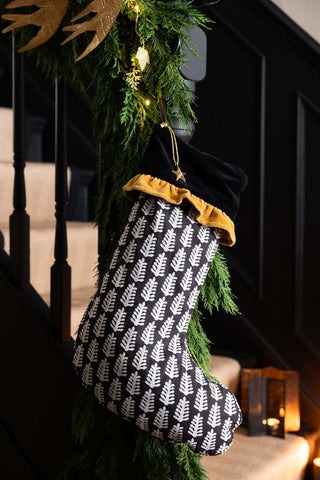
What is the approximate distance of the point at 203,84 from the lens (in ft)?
7.27

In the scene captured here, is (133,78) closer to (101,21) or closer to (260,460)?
(101,21)

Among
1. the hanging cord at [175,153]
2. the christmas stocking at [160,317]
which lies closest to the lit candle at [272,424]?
the christmas stocking at [160,317]

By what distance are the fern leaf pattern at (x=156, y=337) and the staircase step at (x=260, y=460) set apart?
47 centimetres

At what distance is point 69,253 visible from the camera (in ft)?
6.29

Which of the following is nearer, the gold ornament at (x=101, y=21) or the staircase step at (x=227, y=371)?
the gold ornament at (x=101, y=21)

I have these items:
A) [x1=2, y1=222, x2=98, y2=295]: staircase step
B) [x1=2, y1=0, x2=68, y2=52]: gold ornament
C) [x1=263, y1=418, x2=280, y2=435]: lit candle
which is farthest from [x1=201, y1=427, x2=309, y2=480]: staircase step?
[x1=2, y1=0, x2=68, y2=52]: gold ornament

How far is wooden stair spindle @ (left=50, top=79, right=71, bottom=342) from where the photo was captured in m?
1.38

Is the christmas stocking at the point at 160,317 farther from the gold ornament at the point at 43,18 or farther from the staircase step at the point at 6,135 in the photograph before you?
the staircase step at the point at 6,135

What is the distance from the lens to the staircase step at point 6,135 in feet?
7.64

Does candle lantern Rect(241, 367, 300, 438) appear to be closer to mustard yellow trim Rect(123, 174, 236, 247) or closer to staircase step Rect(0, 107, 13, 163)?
mustard yellow trim Rect(123, 174, 236, 247)

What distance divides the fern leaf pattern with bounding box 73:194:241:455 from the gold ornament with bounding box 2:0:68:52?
40cm

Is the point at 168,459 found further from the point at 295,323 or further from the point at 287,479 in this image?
the point at 295,323

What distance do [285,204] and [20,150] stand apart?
1022mm

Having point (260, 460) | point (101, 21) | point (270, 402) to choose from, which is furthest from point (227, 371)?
point (101, 21)
